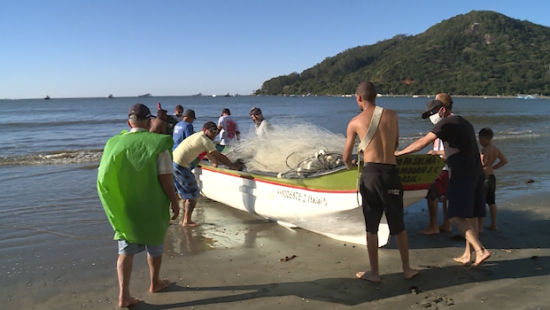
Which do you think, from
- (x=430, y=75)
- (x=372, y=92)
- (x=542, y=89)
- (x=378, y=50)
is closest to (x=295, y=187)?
(x=372, y=92)

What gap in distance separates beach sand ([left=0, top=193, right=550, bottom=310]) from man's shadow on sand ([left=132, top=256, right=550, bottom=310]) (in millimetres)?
10

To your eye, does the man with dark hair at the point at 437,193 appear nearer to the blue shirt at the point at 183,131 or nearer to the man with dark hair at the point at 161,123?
the man with dark hair at the point at 161,123

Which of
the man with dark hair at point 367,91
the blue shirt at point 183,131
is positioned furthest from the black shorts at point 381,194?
the blue shirt at point 183,131

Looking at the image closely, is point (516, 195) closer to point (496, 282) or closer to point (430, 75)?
point (496, 282)

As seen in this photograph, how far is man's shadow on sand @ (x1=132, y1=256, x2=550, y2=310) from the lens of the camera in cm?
386

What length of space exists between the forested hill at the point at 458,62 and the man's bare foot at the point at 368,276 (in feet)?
349

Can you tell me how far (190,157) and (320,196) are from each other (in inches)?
87.3

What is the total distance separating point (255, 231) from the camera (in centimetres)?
617

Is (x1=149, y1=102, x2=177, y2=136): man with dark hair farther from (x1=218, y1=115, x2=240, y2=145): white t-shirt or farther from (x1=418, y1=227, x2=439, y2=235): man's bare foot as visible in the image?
(x1=418, y1=227, x2=439, y2=235): man's bare foot

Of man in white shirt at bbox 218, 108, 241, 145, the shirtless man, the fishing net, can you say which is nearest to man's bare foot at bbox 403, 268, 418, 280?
the shirtless man

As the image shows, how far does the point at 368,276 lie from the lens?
13.8 feet

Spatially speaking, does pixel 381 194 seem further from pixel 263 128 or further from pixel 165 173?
pixel 263 128

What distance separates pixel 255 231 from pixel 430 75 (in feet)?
399

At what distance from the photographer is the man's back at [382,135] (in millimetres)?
3758
